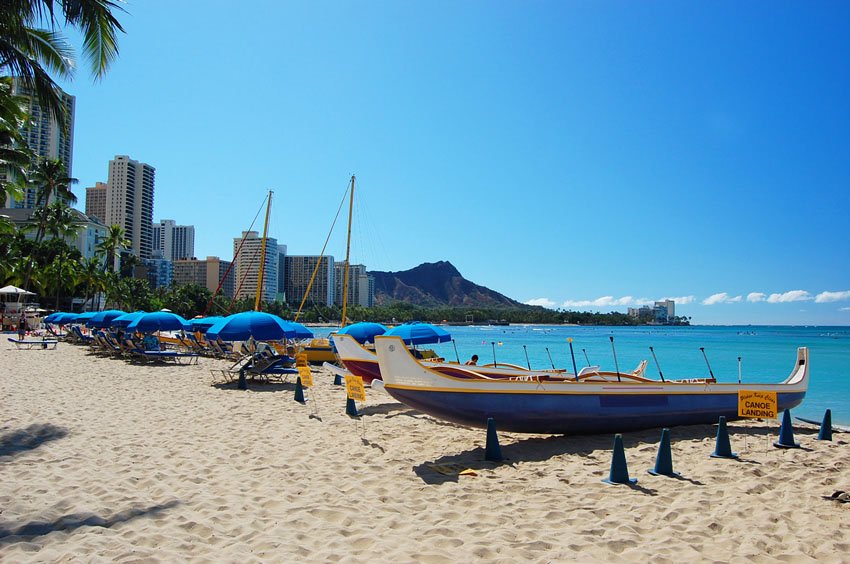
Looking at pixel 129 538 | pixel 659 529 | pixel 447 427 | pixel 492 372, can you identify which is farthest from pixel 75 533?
pixel 492 372

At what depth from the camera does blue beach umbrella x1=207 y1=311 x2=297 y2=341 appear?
13812 mm

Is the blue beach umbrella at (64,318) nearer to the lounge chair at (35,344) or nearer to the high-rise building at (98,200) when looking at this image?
the lounge chair at (35,344)

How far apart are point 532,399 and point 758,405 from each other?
3203mm

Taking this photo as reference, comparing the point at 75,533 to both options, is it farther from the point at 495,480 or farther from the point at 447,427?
the point at 447,427

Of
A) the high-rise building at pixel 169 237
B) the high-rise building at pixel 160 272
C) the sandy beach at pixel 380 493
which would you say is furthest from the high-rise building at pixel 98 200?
the sandy beach at pixel 380 493

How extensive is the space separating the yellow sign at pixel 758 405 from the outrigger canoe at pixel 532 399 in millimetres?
1667

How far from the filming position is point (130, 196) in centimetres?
11950

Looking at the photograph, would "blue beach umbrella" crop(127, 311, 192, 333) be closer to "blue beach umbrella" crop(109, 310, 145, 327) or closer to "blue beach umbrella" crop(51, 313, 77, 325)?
"blue beach umbrella" crop(109, 310, 145, 327)

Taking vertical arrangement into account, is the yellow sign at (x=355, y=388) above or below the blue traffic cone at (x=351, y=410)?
above

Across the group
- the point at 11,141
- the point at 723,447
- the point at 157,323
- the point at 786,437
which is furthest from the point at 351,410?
the point at 11,141

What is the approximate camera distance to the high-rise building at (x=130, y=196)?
384 ft

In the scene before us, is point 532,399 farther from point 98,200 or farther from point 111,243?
point 98,200

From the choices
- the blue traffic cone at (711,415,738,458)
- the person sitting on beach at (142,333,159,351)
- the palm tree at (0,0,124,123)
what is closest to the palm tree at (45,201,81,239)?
the person sitting on beach at (142,333,159,351)

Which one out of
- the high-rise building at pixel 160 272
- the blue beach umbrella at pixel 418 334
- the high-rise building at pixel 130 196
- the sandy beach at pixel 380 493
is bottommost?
the sandy beach at pixel 380 493
